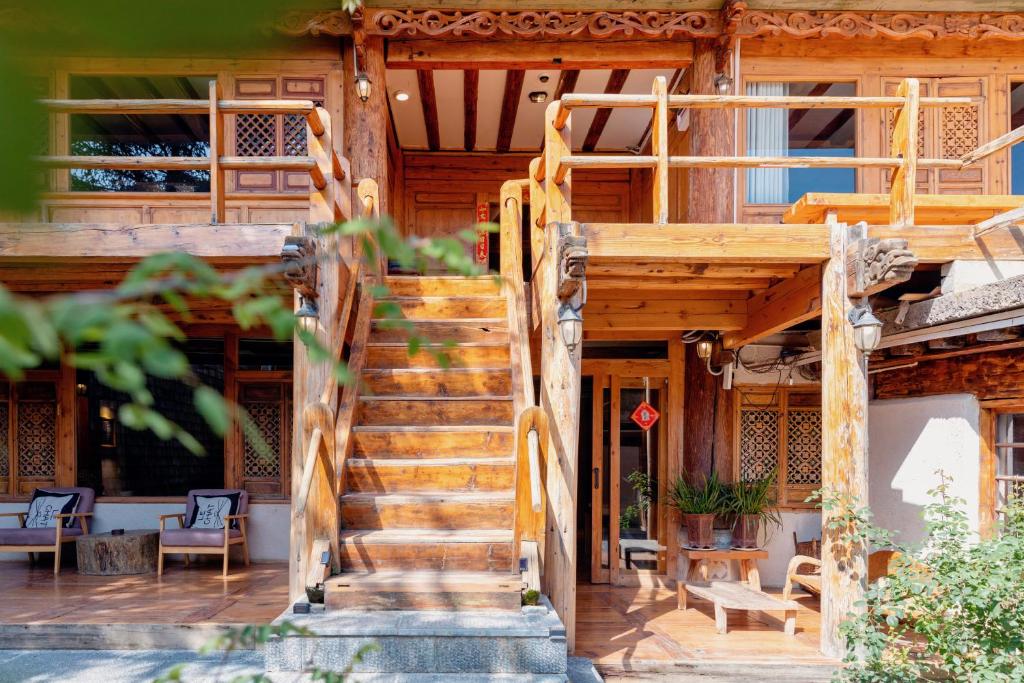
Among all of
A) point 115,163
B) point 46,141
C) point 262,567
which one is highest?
point 115,163

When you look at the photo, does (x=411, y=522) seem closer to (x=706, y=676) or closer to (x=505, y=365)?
(x=505, y=365)

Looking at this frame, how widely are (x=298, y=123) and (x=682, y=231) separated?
4160 mm

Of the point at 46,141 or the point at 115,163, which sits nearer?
the point at 46,141

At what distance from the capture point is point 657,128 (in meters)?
5.00

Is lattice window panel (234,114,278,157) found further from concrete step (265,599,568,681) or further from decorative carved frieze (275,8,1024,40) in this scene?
concrete step (265,599,568,681)

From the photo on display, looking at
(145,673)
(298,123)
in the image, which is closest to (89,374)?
(298,123)

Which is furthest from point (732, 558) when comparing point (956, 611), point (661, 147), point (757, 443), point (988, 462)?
point (661, 147)

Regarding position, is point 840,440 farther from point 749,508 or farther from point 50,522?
point 50,522

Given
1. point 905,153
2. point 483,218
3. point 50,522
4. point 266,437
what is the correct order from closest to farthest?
point 905,153, point 50,522, point 266,437, point 483,218

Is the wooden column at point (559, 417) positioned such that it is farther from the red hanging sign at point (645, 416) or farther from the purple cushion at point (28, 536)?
the purple cushion at point (28, 536)

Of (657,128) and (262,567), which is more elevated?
(657,128)

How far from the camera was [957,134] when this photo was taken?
7.09 m

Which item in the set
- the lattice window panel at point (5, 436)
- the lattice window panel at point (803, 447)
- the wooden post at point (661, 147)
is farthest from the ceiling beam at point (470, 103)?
the lattice window panel at point (5, 436)

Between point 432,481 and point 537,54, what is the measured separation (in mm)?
4276
